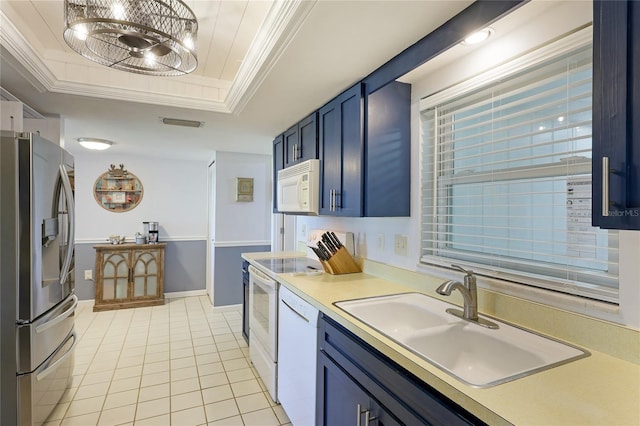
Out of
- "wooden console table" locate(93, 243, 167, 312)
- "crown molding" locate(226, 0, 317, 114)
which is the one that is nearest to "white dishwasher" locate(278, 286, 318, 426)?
"crown molding" locate(226, 0, 317, 114)

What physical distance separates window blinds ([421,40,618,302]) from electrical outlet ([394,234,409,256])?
139mm

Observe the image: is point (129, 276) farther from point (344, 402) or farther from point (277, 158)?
point (344, 402)

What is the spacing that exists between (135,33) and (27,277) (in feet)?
4.58

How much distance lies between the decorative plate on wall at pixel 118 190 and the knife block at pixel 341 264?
377 cm

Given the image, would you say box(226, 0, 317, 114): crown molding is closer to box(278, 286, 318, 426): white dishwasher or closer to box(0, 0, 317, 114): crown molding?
box(0, 0, 317, 114): crown molding

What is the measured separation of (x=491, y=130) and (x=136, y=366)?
10.5 ft

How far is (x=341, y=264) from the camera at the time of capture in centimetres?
229

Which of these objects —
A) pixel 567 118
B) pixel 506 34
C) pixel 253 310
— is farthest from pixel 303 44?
pixel 253 310

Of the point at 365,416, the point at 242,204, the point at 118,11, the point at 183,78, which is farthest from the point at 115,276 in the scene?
the point at 365,416

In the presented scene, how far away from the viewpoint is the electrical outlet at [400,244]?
197cm

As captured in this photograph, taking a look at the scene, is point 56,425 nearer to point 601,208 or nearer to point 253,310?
point 253,310

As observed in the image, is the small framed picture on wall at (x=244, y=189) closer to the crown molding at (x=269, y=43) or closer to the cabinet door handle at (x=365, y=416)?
the crown molding at (x=269, y=43)

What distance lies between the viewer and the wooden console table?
14.1 ft

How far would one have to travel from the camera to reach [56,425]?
2004 millimetres
